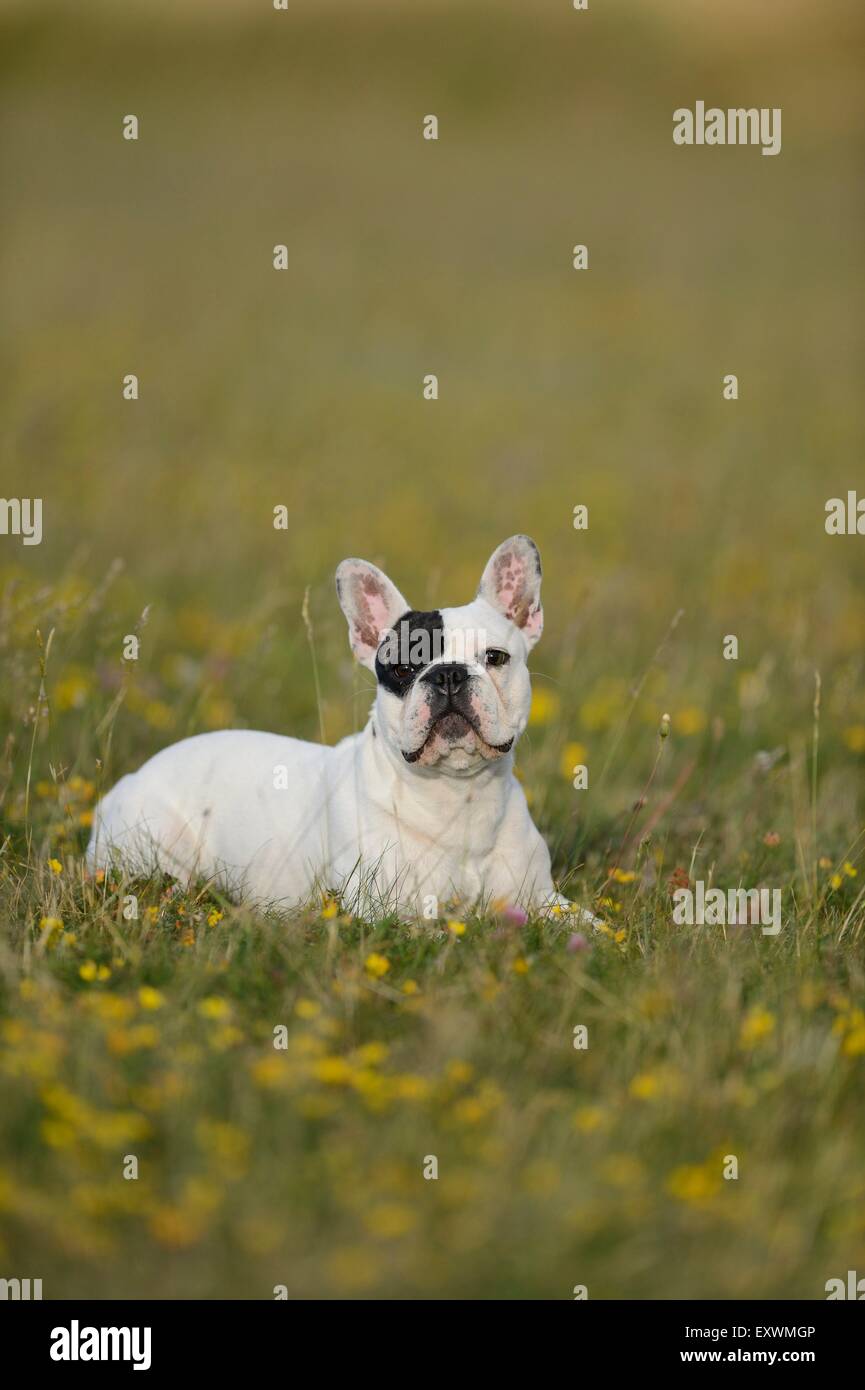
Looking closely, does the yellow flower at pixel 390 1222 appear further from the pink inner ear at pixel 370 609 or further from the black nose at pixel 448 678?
the pink inner ear at pixel 370 609

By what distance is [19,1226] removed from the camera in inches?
127

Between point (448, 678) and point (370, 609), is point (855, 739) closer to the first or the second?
point (370, 609)

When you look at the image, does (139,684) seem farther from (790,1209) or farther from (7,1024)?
(790,1209)

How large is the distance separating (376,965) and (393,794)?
111 cm

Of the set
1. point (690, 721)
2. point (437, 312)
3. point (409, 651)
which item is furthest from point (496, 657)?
point (437, 312)

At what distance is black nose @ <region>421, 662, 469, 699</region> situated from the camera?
4.90 meters

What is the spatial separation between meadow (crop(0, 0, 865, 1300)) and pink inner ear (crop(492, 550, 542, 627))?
830 millimetres

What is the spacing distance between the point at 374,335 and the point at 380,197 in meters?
6.79

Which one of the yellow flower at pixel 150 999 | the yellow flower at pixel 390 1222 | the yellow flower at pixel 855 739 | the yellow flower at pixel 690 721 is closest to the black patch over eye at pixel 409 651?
the yellow flower at pixel 150 999

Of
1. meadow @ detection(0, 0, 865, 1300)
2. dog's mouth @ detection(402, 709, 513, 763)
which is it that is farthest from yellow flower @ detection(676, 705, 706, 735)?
dog's mouth @ detection(402, 709, 513, 763)

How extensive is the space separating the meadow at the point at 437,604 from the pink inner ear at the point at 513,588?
830mm

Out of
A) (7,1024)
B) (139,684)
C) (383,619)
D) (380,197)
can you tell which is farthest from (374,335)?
(7,1024)

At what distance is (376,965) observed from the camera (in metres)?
4.28

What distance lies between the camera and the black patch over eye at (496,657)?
5164mm
